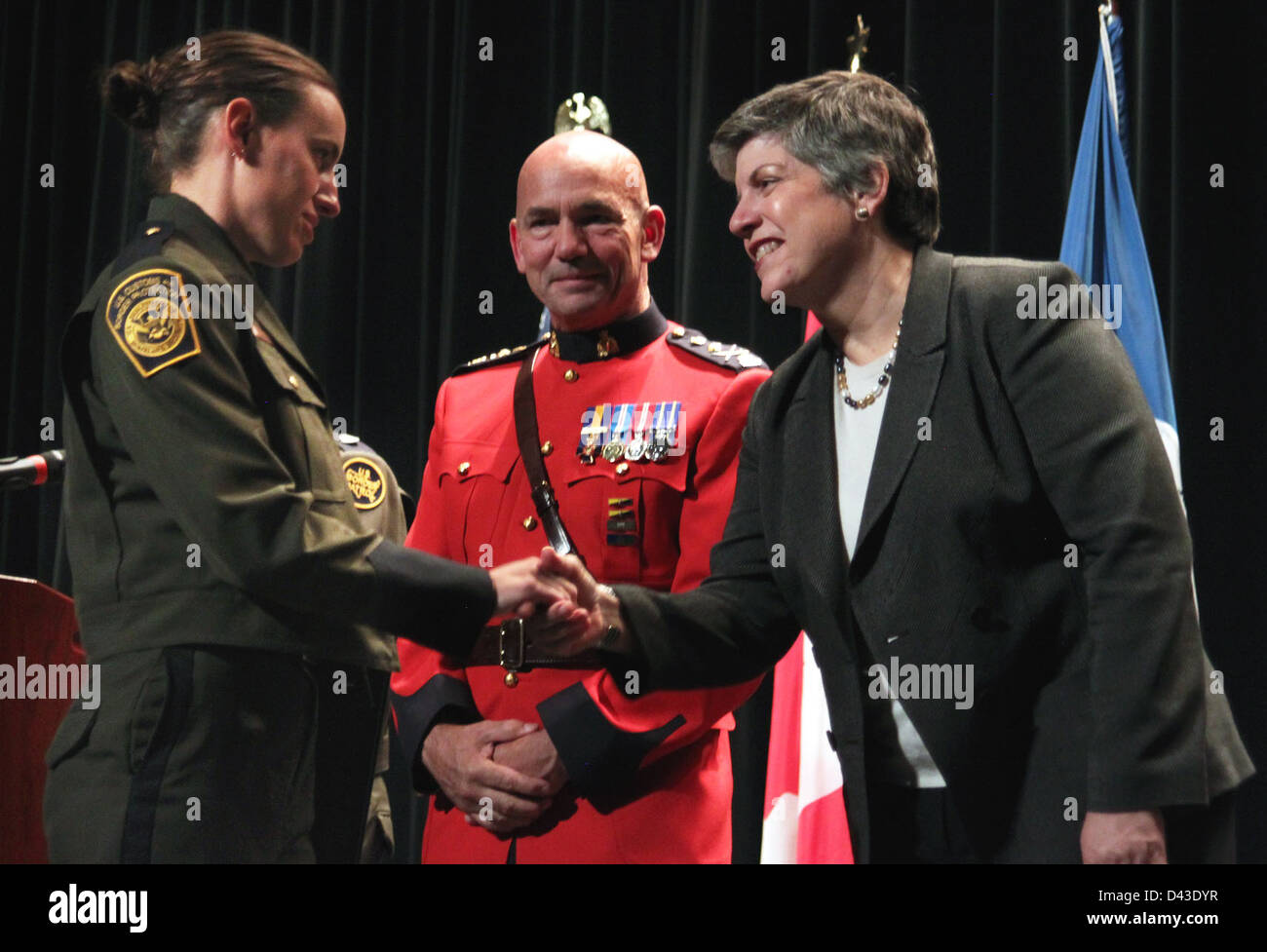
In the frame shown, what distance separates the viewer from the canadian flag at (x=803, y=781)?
290cm

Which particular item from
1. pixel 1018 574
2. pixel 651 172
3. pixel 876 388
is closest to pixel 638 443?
pixel 876 388

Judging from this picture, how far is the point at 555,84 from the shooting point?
3779 mm

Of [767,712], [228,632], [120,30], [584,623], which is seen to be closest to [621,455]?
[584,623]

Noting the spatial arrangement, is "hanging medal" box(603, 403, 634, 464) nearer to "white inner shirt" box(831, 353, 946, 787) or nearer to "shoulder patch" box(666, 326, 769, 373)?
"shoulder patch" box(666, 326, 769, 373)

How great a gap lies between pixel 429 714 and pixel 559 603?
0.36m

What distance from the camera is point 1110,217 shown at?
119 inches

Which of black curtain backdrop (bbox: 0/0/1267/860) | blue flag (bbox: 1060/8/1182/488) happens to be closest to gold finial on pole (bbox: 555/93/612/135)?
black curtain backdrop (bbox: 0/0/1267/860)

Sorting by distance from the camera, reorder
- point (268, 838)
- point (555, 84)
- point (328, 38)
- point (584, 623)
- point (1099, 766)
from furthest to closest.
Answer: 1. point (328, 38)
2. point (555, 84)
3. point (584, 623)
4. point (268, 838)
5. point (1099, 766)

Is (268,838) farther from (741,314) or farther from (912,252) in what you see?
(741,314)

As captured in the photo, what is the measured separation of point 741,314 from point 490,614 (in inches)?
73.4

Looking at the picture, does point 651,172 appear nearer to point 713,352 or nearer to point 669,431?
point 713,352

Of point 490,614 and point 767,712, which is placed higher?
point 490,614

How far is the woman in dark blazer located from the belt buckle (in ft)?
0.53

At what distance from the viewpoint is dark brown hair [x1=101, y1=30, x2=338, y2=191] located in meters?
1.79
